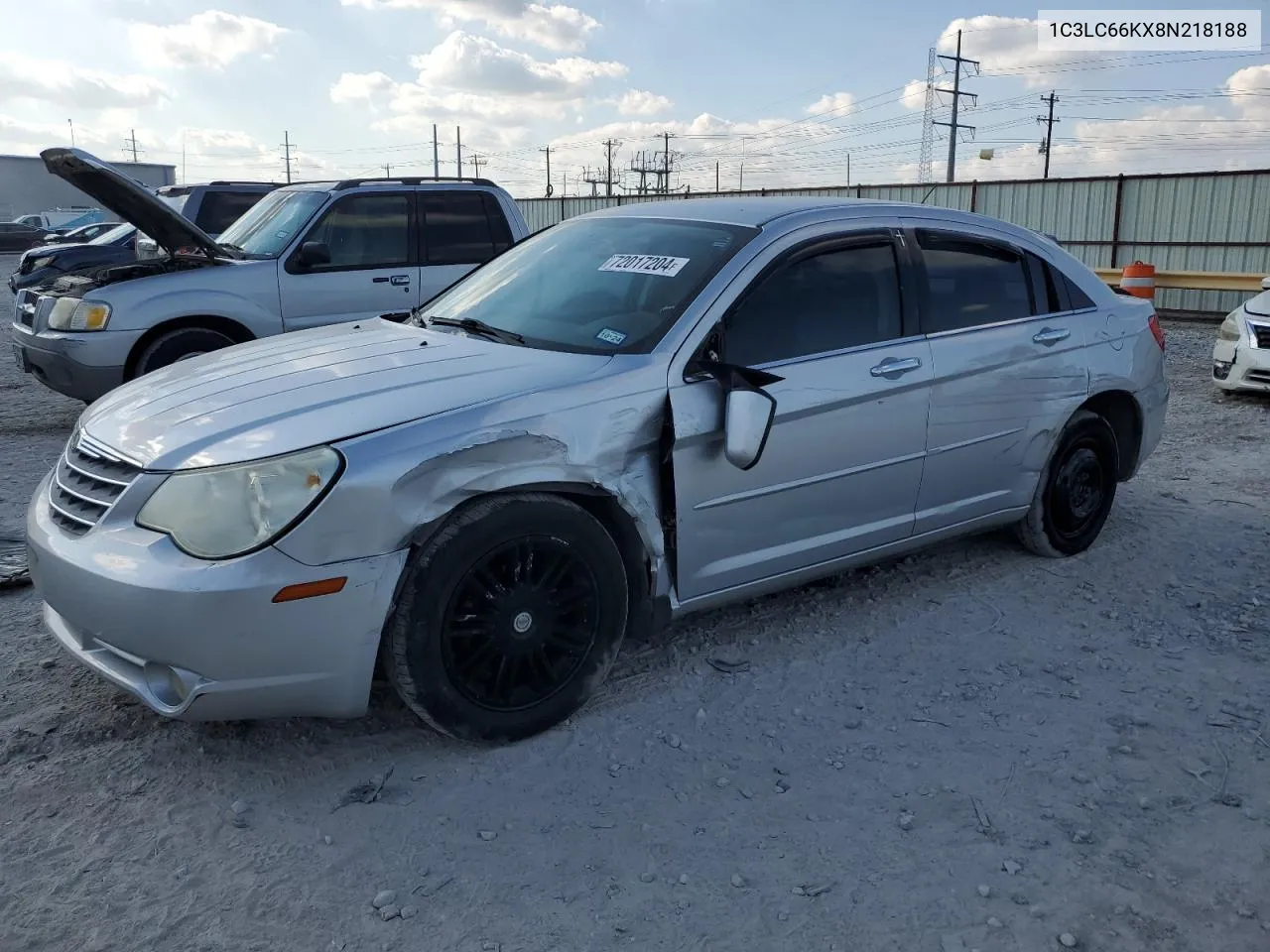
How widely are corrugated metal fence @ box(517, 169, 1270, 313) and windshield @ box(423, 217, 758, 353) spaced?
42.3 feet

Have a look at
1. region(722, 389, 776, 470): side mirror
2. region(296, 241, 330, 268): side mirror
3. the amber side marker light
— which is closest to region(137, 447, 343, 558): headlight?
the amber side marker light

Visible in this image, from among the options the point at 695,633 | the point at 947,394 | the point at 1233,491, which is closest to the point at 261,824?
the point at 695,633

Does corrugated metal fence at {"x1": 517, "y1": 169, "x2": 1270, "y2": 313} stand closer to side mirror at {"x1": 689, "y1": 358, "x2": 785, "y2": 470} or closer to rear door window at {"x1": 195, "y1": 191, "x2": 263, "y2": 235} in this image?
rear door window at {"x1": 195, "y1": 191, "x2": 263, "y2": 235}

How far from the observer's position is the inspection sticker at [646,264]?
3.73 m

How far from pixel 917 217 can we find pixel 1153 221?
1678cm

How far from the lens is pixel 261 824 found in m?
2.81

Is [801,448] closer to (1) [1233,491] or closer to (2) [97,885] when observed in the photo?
(2) [97,885]

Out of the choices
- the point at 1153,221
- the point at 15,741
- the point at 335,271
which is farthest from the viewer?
the point at 1153,221

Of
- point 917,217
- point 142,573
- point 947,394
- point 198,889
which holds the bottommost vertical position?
point 198,889

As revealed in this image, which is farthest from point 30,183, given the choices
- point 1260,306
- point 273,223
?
point 1260,306

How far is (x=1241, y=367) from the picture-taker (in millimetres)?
8594

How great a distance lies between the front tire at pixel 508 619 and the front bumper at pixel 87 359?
508cm

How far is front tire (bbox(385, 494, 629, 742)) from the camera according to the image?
2938mm

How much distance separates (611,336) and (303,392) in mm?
1014
